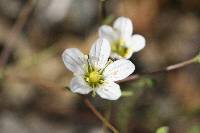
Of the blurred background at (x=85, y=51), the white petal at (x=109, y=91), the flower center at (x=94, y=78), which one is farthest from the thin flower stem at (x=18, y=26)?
the white petal at (x=109, y=91)

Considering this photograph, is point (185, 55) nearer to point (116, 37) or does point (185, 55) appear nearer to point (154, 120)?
point (154, 120)

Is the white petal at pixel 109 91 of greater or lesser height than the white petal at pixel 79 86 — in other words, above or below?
below

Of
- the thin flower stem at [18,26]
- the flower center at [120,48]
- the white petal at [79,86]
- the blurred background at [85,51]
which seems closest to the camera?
the white petal at [79,86]

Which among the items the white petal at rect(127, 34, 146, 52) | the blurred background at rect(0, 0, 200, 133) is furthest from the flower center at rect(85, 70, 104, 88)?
the blurred background at rect(0, 0, 200, 133)

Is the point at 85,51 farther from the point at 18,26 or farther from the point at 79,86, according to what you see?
the point at 79,86

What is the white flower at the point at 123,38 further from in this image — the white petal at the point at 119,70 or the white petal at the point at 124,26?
the white petal at the point at 119,70

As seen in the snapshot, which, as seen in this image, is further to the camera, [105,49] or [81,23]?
[81,23]

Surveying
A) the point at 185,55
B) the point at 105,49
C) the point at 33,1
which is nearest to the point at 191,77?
the point at 185,55
